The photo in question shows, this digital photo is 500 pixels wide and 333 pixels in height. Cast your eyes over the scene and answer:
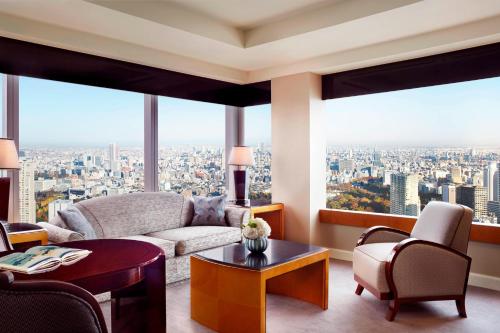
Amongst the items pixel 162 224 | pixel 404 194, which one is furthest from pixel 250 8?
pixel 404 194

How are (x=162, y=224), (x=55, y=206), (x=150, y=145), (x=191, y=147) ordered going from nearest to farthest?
(x=55, y=206)
(x=162, y=224)
(x=150, y=145)
(x=191, y=147)

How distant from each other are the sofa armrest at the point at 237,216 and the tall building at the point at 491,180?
2.46m

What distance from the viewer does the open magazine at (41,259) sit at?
181 cm

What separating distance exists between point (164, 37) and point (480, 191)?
11.4ft

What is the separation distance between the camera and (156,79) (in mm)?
4688

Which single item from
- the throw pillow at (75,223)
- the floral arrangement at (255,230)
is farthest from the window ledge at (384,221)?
the throw pillow at (75,223)

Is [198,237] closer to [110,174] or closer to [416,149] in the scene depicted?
[110,174]

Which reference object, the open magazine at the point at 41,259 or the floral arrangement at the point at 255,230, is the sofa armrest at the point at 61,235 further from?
the floral arrangement at the point at 255,230

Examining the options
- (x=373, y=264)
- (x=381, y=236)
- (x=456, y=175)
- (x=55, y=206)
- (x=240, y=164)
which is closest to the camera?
(x=373, y=264)

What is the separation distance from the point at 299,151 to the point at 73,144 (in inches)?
101

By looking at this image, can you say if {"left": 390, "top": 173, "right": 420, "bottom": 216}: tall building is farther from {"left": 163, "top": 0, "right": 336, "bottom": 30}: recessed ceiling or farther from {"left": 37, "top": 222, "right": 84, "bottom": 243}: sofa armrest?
{"left": 37, "top": 222, "right": 84, "bottom": 243}: sofa armrest

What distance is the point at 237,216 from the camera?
4.59 meters

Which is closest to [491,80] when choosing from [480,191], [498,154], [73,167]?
[498,154]

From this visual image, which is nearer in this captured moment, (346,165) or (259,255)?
(259,255)
